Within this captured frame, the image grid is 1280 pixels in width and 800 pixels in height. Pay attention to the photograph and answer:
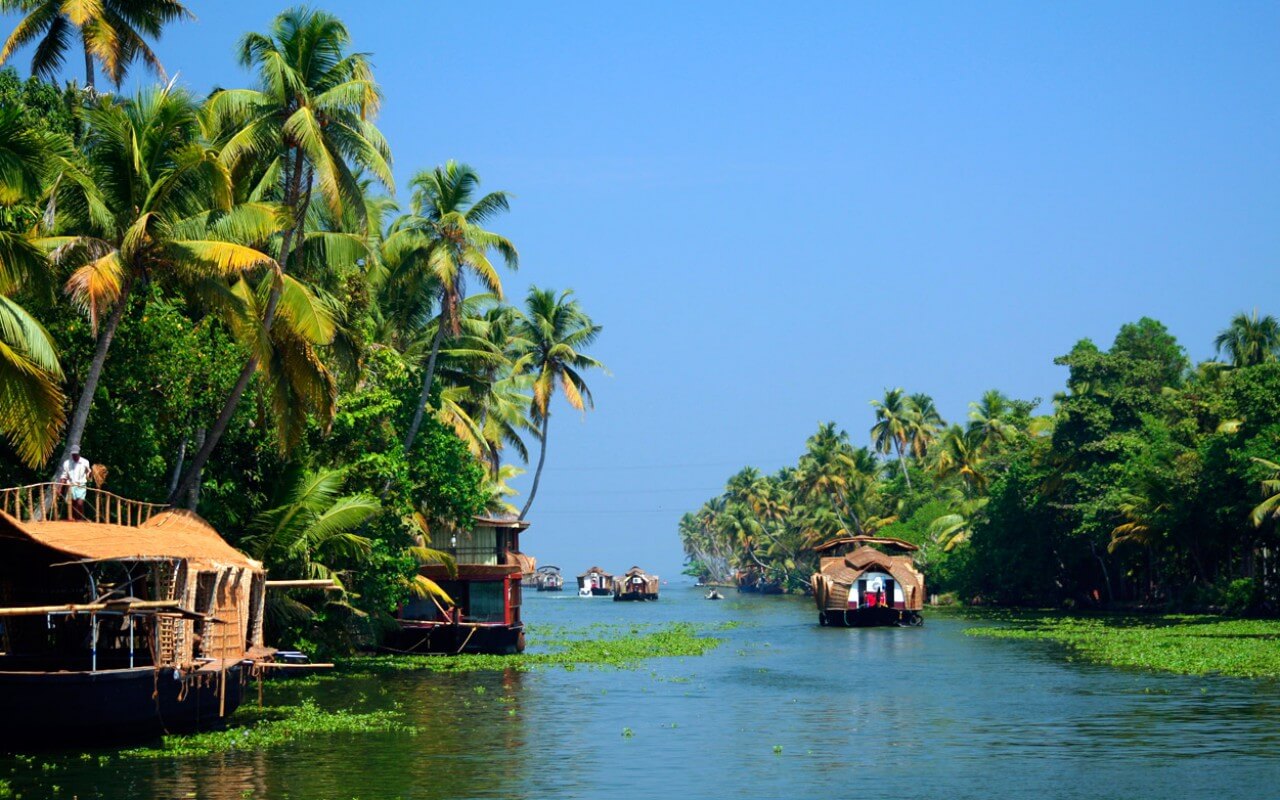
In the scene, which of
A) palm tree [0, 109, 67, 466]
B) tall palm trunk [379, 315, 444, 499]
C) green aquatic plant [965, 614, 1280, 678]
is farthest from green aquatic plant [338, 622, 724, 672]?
palm tree [0, 109, 67, 466]

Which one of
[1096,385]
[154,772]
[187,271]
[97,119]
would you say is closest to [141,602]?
[154,772]

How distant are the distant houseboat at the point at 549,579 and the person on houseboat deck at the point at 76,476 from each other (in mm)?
157281

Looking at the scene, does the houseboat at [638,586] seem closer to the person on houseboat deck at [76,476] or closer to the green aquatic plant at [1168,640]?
the green aquatic plant at [1168,640]

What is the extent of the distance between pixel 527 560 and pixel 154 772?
38065 millimetres

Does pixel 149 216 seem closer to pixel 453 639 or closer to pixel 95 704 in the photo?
pixel 95 704

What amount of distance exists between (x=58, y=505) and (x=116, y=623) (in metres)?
2.52

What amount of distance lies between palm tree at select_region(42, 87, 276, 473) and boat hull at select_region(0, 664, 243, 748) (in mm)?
5403

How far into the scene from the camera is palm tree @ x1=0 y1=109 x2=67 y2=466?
20.7 m

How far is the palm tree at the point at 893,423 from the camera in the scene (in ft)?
368

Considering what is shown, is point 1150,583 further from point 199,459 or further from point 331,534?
point 199,459

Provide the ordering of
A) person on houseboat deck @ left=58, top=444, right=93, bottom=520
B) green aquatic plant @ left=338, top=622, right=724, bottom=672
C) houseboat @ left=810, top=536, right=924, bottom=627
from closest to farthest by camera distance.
Result: person on houseboat deck @ left=58, top=444, right=93, bottom=520 → green aquatic plant @ left=338, top=622, right=724, bottom=672 → houseboat @ left=810, top=536, right=924, bottom=627

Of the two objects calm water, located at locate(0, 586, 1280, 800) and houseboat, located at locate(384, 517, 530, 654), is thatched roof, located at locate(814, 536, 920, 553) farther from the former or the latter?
calm water, located at locate(0, 586, 1280, 800)

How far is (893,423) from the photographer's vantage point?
11200 cm

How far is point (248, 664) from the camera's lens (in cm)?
2550
